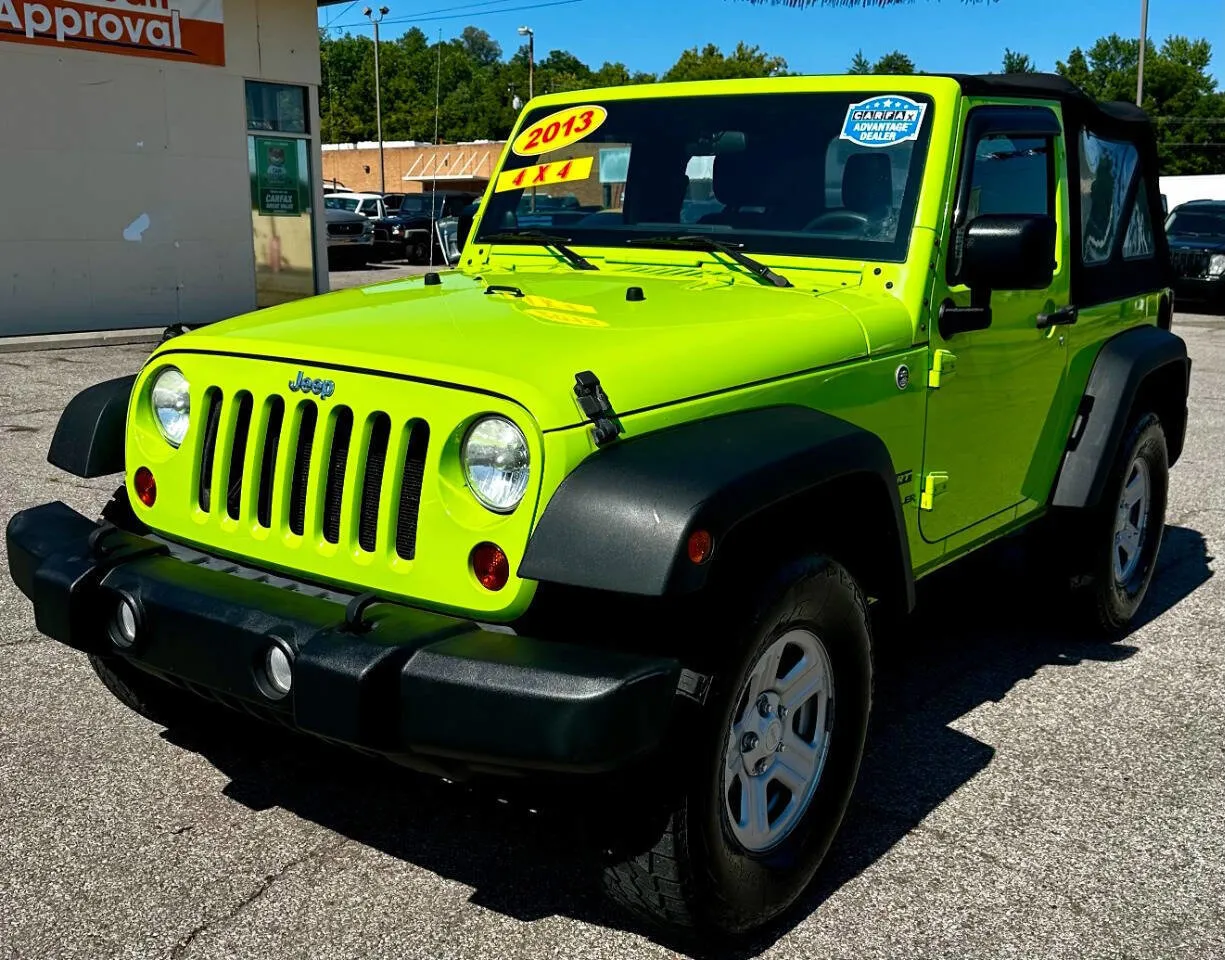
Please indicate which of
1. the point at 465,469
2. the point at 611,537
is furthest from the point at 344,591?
the point at 611,537

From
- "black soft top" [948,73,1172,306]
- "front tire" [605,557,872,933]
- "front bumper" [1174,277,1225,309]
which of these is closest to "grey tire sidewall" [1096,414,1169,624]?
"black soft top" [948,73,1172,306]

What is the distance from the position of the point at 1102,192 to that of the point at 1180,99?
3777 inches

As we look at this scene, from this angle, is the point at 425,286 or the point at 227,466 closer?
the point at 227,466

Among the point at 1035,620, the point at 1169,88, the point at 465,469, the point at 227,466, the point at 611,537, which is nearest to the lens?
the point at 611,537

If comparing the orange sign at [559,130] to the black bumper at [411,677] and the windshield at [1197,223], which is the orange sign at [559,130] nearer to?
the black bumper at [411,677]

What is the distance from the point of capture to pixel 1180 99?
89875mm

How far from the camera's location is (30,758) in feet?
12.8

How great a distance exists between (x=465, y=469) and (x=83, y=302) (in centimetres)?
1360

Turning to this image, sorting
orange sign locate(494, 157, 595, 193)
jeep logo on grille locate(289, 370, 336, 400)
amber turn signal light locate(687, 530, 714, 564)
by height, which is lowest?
amber turn signal light locate(687, 530, 714, 564)

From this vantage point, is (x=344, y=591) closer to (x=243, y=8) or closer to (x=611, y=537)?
(x=611, y=537)

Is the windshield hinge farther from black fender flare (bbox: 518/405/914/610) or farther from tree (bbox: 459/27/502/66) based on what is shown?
tree (bbox: 459/27/502/66)

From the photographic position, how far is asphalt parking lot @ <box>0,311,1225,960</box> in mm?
3037

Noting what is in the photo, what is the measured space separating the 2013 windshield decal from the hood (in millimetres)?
505

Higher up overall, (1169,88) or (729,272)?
(1169,88)
